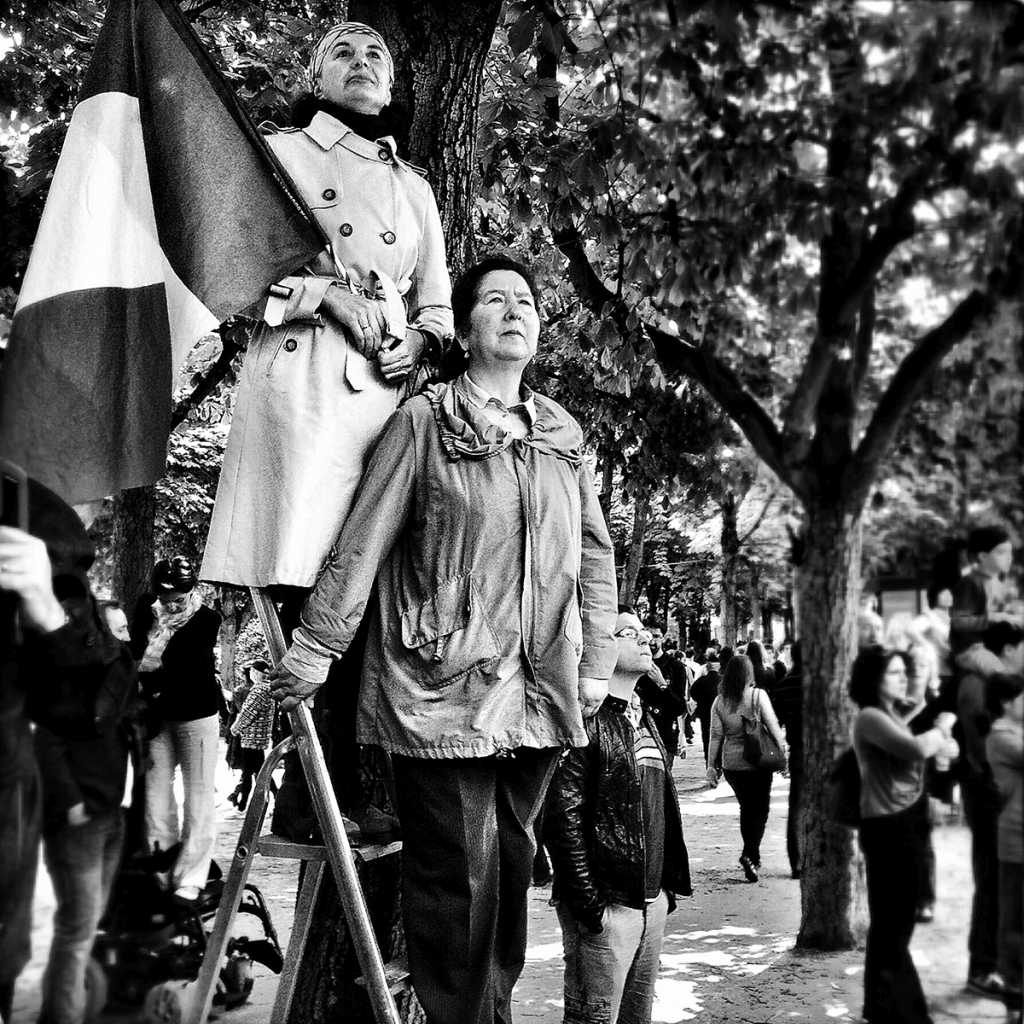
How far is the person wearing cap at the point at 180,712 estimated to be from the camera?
2.63 m

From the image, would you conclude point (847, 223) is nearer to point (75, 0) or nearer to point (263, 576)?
point (263, 576)

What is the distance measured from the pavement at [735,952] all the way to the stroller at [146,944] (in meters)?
0.08

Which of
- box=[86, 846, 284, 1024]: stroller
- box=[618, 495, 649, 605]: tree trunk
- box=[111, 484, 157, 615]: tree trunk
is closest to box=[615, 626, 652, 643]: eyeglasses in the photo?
box=[618, 495, 649, 605]: tree trunk

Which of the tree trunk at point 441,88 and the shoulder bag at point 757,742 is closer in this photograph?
the shoulder bag at point 757,742

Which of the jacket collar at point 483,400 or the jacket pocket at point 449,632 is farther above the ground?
the jacket collar at point 483,400

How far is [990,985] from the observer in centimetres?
196

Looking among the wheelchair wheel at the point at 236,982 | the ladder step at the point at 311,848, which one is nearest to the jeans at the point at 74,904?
the ladder step at the point at 311,848

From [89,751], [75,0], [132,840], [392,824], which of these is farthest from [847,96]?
[75,0]

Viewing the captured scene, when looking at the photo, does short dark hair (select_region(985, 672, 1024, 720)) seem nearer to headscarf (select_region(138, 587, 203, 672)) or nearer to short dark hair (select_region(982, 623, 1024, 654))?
short dark hair (select_region(982, 623, 1024, 654))

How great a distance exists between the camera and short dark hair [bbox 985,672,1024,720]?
1.96 m

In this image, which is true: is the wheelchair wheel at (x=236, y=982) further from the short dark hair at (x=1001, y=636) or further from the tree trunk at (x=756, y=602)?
the short dark hair at (x=1001, y=636)

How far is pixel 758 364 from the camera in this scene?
7.79 ft

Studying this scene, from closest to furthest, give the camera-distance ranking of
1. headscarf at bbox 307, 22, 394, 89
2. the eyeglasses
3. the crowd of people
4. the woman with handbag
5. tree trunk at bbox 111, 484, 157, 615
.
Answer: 1. the crowd of people
2. headscarf at bbox 307, 22, 394, 89
3. the woman with handbag
4. the eyeglasses
5. tree trunk at bbox 111, 484, 157, 615

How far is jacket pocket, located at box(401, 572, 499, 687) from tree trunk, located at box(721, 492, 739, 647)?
1.89 ft
